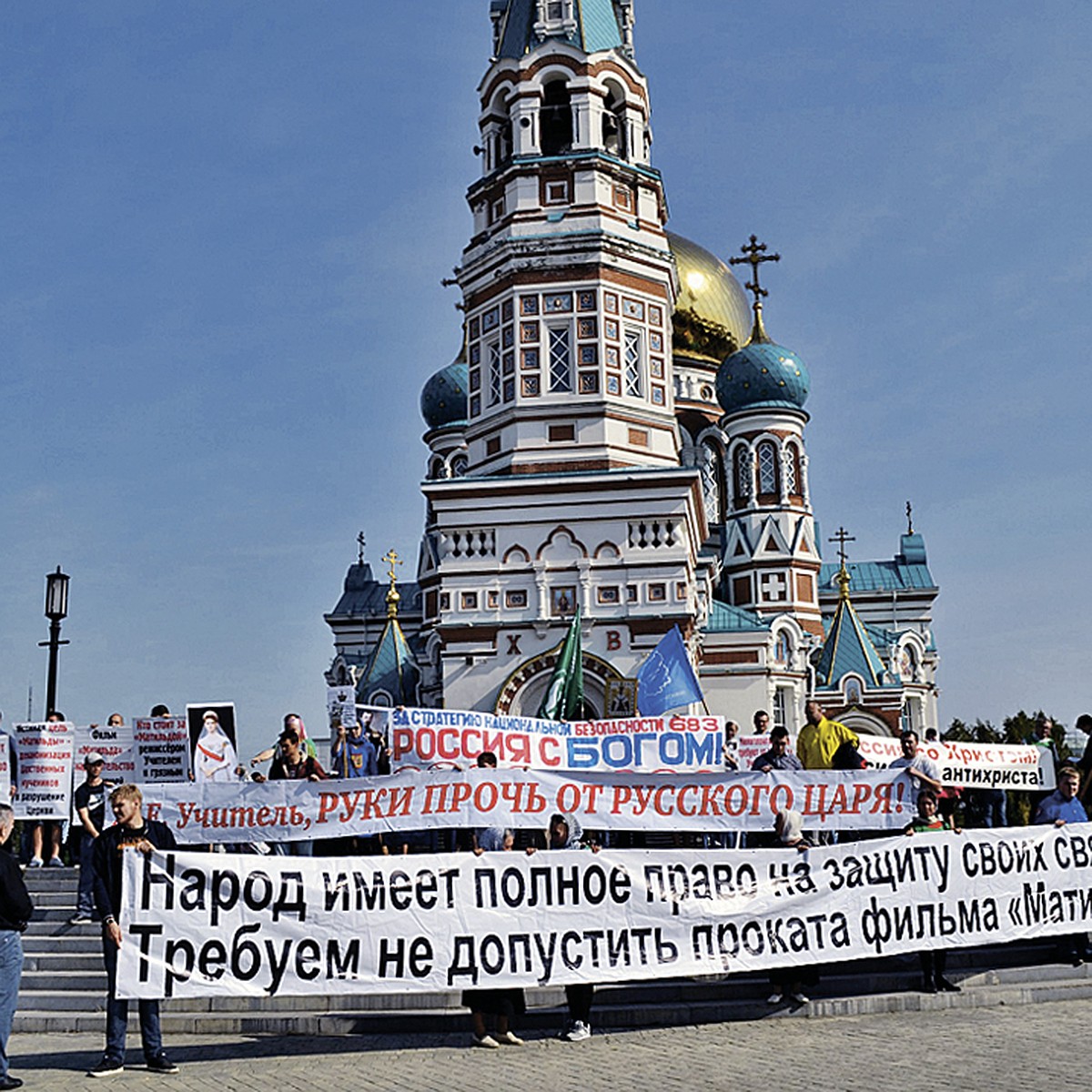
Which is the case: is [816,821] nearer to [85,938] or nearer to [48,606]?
A: [85,938]

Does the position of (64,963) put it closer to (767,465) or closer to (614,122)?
(614,122)

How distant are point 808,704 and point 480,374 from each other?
24180 millimetres

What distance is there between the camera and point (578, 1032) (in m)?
10.5

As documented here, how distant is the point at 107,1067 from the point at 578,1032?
3.26 metres

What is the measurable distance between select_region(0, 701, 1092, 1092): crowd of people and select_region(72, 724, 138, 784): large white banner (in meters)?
0.21

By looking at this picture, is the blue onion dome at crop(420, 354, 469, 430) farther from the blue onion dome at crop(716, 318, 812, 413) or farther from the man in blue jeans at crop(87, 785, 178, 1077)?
the man in blue jeans at crop(87, 785, 178, 1077)

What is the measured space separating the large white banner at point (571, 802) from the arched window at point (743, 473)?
41.6 m

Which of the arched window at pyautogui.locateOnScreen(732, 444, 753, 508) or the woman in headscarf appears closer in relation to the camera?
the woman in headscarf

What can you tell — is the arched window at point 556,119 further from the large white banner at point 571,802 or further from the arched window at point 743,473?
the large white banner at point 571,802

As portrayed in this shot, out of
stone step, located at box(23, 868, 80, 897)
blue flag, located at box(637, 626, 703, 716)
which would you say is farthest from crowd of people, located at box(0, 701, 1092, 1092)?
blue flag, located at box(637, 626, 703, 716)

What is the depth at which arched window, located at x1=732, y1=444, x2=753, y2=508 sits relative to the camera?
5394 centimetres

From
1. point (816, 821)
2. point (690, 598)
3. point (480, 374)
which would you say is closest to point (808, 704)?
point (816, 821)

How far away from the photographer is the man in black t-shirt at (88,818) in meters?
13.5

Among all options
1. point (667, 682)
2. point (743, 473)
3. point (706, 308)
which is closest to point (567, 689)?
point (667, 682)
